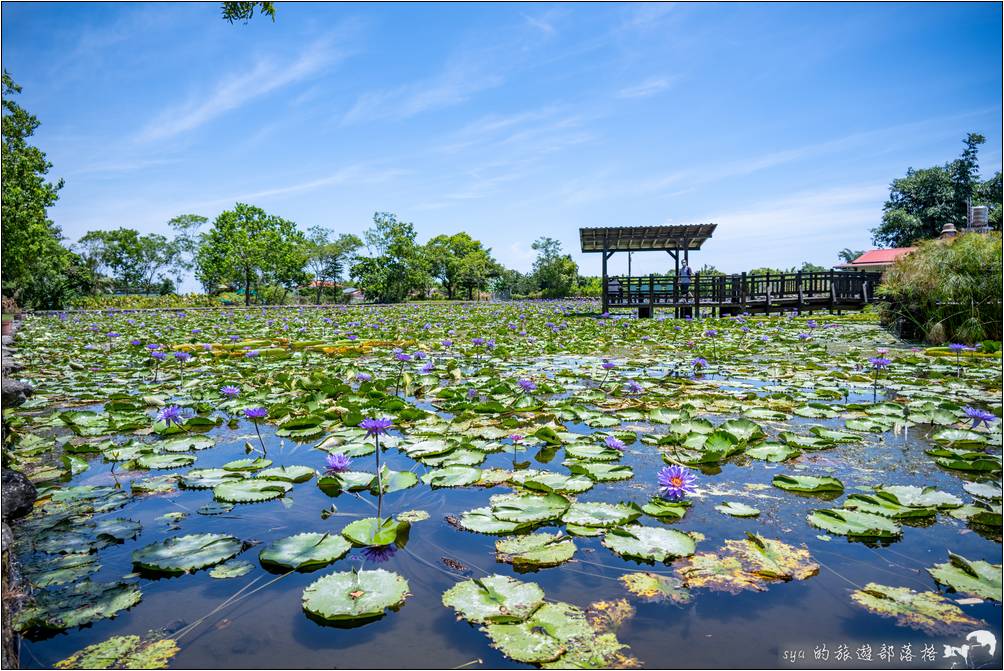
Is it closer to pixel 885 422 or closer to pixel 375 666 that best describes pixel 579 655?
pixel 375 666

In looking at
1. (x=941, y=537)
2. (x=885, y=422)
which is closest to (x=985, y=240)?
(x=885, y=422)

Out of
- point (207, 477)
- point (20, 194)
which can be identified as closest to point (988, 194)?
point (207, 477)

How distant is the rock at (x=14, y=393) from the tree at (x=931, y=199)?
43.0 metres

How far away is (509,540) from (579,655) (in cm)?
55

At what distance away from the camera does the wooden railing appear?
14805mm

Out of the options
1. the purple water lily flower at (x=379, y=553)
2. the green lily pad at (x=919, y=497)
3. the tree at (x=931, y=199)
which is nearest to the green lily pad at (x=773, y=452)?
the green lily pad at (x=919, y=497)

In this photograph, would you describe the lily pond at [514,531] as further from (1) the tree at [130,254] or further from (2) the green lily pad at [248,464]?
(1) the tree at [130,254]

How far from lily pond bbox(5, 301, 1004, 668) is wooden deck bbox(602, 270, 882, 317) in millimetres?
11349

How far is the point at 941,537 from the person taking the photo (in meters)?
1.67

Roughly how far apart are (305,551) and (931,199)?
4687 centimetres

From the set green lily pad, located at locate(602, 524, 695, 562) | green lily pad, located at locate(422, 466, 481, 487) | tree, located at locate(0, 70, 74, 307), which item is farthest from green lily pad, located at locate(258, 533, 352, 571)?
tree, located at locate(0, 70, 74, 307)

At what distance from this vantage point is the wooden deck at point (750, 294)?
1478cm

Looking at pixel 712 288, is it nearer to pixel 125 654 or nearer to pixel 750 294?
pixel 750 294

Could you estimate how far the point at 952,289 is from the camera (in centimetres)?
638
